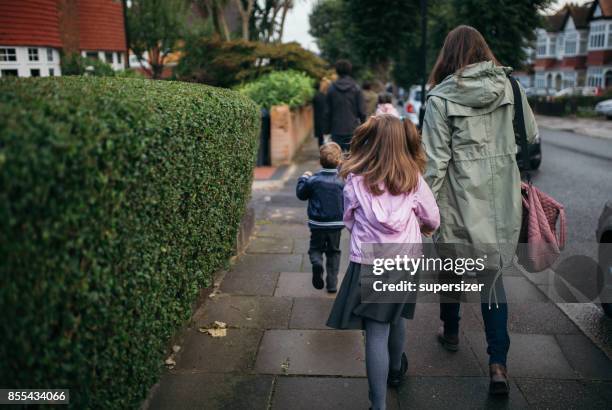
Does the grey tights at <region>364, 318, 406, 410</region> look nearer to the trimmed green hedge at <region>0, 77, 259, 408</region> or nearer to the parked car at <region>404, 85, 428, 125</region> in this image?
the trimmed green hedge at <region>0, 77, 259, 408</region>

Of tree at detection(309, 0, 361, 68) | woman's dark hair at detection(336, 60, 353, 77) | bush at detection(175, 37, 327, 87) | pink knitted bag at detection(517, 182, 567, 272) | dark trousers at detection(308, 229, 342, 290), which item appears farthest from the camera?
tree at detection(309, 0, 361, 68)

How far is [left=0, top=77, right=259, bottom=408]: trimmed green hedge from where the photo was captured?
1.86 m

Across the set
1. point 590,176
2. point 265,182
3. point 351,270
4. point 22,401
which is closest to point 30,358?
point 22,401

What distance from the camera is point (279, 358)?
3.93 m

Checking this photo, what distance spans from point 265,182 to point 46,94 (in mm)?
8286

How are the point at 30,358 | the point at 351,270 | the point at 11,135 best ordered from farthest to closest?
the point at 351,270 → the point at 30,358 → the point at 11,135

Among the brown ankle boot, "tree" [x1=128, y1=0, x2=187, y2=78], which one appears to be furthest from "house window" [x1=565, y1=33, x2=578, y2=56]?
the brown ankle boot

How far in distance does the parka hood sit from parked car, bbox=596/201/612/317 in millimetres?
2044

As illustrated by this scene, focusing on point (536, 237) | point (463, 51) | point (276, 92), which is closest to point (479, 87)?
point (463, 51)

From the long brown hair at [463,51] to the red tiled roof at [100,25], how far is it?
95.9 ft

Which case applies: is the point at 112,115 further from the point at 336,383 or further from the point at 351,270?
the point at 336,383

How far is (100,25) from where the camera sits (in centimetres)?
3053

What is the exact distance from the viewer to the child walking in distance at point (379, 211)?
302 centimetres

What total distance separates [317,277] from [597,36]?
54.0m
